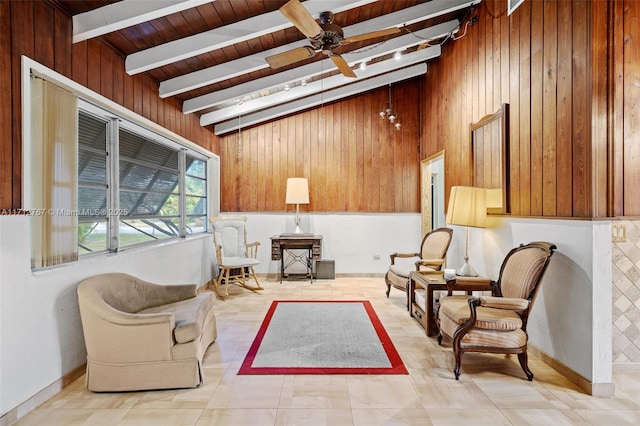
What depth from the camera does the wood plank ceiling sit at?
8.72ft

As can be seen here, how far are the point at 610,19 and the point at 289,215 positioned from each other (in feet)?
16.1

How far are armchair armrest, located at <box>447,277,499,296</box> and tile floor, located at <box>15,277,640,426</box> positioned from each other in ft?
1.83

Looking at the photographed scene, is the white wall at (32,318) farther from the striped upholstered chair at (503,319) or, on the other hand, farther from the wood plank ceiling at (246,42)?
the striped upholstered chair at (503,319)

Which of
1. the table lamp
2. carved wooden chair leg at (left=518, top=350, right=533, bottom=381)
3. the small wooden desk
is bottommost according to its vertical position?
carved wooden chair leg at (left=518, top=350, right=533, bottom=381)

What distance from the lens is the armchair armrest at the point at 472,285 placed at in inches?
120

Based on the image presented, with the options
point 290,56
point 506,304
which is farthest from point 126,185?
point 506,304

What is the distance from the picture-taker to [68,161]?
250 centimetres

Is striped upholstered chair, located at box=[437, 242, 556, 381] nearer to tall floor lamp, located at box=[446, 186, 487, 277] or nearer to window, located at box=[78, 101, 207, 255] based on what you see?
tall floor lamp, located at box=[446, 186, 487, 277]

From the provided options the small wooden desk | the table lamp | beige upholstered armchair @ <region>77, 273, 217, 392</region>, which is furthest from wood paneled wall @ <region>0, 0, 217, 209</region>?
the small wooden desk

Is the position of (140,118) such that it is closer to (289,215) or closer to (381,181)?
(289,215)

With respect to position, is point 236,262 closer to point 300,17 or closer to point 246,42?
point 246,42

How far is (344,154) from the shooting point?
6.33 metres

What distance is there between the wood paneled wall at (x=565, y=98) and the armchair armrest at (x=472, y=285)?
2.31 feet

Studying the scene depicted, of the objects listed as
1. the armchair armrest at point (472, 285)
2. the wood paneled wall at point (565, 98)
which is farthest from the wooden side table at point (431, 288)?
the wood paneled wall at point (565, 98)
